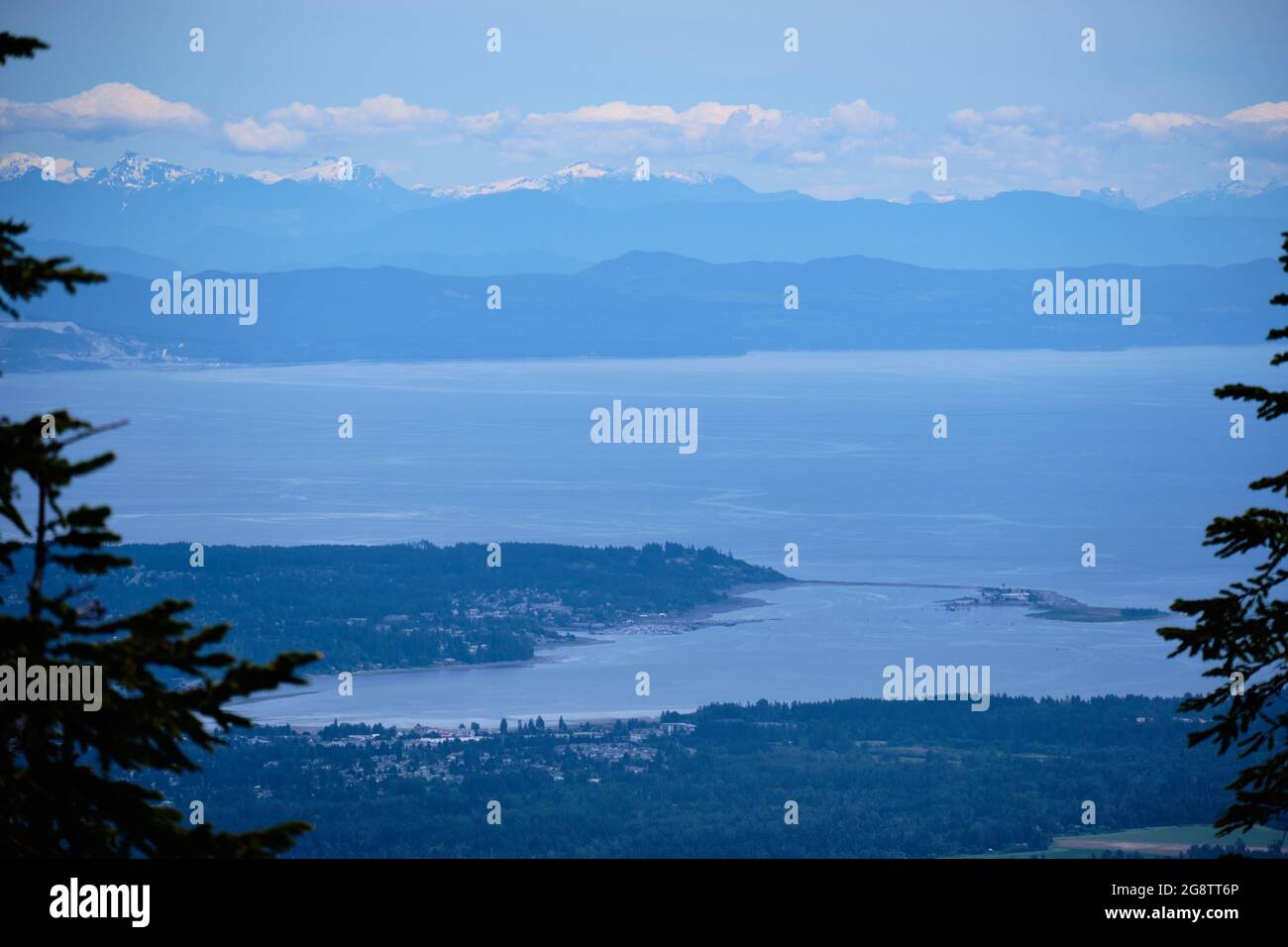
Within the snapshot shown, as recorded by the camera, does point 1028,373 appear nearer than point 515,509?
No

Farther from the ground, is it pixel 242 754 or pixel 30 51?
pixel 30 51

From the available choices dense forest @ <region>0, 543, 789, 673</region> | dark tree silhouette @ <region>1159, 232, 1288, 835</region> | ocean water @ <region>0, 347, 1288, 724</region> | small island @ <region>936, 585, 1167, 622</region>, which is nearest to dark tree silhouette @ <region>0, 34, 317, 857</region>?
dark tree silhouette @ <region>1159, 232, 1288, 835</region>

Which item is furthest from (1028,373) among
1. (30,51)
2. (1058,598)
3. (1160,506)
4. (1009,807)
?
(30,51)

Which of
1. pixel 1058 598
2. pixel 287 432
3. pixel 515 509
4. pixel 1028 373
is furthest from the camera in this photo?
pixel 1028 373

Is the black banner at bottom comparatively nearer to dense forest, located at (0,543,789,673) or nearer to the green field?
the green field

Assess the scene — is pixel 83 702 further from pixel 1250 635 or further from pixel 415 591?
pixel 415 591
